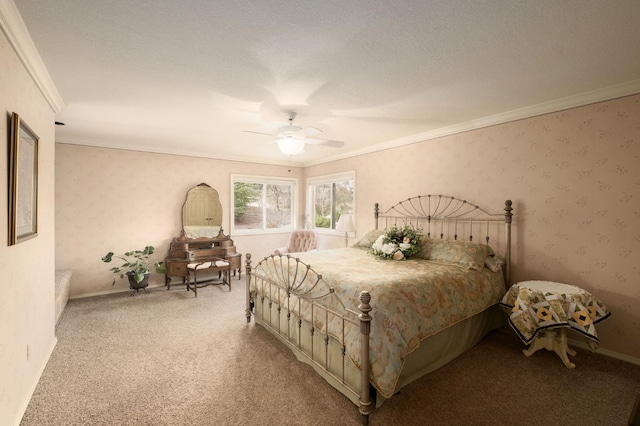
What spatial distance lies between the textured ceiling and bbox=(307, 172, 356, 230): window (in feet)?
7.38

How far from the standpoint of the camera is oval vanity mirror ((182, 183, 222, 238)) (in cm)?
540

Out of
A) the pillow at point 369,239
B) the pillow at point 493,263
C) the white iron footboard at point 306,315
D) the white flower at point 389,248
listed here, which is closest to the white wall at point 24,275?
the white iron footboard at point 306,315

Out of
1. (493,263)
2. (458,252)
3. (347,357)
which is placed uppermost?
(458,252)

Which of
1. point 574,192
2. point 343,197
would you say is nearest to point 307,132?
point 574,192

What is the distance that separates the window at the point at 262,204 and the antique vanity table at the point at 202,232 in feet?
1.26

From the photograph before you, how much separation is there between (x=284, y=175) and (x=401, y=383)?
5086mm

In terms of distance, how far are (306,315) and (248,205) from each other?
408 centimetres

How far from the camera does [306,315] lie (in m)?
2.56

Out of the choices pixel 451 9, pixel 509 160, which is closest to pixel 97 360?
pixel 451 9

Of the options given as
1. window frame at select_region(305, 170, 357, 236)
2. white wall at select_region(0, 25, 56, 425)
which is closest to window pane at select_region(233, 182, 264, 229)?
window frame at select_region(305, 170, 357, 236)

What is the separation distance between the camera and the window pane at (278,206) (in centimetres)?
650

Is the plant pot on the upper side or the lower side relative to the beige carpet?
upper

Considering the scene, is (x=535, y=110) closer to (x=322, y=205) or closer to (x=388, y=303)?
(x=388, y=303)

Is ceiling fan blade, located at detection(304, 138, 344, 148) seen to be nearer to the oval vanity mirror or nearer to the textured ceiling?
the textured ceiling
